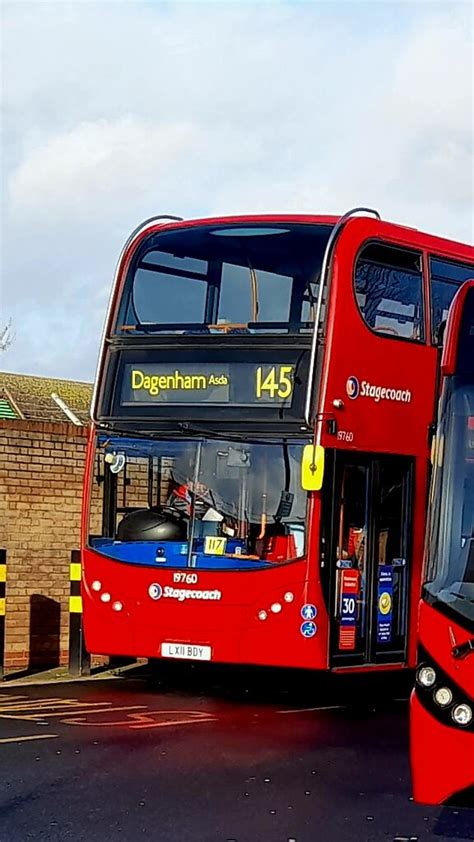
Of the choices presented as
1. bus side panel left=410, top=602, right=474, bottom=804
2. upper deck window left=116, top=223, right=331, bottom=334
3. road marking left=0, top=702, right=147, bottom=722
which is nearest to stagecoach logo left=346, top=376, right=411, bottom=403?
upper deck window left=116, top=223, right=331, bottom=334

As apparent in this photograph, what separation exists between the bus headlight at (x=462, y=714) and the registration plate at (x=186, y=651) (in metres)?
5.66

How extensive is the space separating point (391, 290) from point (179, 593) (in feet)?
11.6

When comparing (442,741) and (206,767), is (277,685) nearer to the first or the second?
(206,767)

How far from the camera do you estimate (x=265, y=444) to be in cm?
1304

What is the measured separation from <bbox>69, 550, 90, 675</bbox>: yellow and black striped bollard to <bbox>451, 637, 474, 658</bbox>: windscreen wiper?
789 cm

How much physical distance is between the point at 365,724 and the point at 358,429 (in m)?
2.69

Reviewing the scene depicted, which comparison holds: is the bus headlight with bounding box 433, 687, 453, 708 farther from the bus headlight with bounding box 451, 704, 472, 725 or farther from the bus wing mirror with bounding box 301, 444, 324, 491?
the bus wing mirror with bounding box 301, 444, 324, 491

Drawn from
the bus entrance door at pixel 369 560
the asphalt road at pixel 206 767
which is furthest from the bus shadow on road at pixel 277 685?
the bus entrance door at pixel 369 560

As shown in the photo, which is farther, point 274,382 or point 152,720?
point 274,382

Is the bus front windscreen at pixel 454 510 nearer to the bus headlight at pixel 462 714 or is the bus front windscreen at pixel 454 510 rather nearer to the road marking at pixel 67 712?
the bus headlight at pixel 462 714

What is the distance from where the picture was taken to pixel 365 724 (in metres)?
12.7

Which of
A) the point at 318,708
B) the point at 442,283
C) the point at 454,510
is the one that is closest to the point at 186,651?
the point at 318,708

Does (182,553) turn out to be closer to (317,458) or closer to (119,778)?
(317,458)

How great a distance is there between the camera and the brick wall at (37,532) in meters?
16.2
